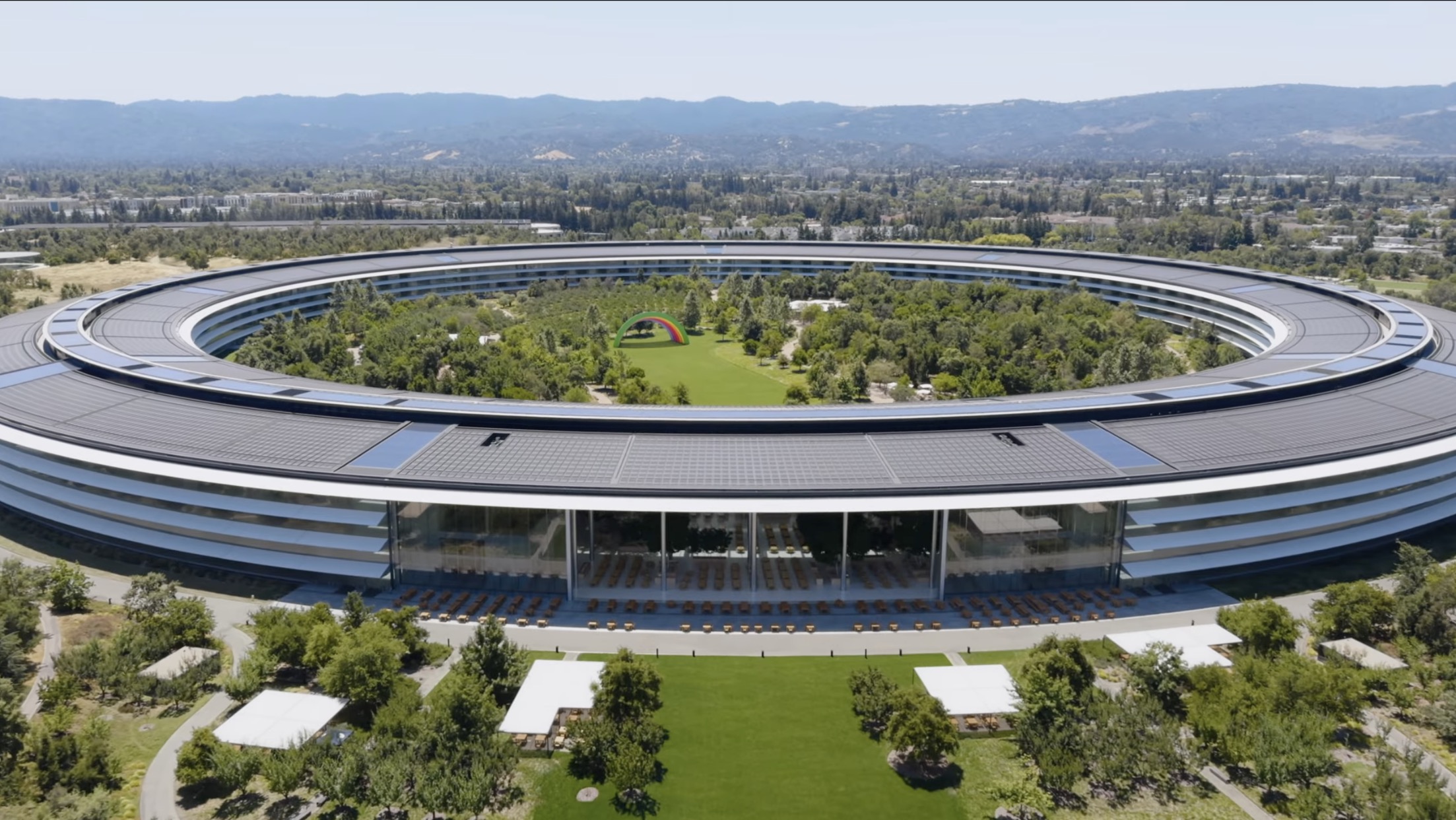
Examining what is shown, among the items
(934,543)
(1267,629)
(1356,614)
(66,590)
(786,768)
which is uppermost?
(934,543)

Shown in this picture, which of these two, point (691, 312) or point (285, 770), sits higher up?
point (691, 312)

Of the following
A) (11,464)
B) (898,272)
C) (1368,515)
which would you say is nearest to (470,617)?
(11,464)

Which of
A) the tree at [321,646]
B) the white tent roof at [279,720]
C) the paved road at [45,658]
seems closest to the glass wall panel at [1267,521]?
the tree at [321,646]

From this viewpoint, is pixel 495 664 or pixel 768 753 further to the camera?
pixel 495 664

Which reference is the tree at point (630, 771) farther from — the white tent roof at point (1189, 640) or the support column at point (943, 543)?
the white tent roof at point (1189, 640)

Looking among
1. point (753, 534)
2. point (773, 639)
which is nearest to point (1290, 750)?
point (773, 639)

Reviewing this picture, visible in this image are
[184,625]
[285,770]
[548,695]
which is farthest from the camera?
[184,625]

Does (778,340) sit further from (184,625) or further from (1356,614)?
(184,625)
